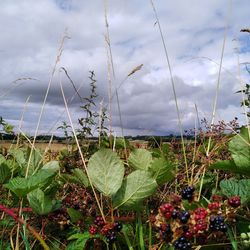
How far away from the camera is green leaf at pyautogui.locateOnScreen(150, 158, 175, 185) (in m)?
1.66

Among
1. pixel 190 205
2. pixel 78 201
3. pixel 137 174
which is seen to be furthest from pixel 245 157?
pixel 78 201

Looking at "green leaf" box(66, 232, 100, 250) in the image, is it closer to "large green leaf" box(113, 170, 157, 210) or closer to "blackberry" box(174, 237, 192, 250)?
"large green leaf" box(113, 170, 157, 210)

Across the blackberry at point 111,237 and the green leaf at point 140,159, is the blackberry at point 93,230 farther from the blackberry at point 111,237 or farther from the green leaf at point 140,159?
the green leaf at point 140,159

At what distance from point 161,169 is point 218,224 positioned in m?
0.40

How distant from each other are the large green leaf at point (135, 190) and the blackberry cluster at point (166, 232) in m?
0.21

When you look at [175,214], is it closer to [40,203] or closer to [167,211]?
[167,211]

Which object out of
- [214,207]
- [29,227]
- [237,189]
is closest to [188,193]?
[214,207]

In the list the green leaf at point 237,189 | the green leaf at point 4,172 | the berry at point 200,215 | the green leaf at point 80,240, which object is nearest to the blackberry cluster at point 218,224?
the berry at point 200,215

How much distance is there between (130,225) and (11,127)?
3.24 meters

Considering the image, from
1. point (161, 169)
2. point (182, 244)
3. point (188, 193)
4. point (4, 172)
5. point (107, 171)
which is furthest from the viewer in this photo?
point (4, 172)

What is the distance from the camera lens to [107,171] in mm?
1563

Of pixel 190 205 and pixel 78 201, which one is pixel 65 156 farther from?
pixel 190 205

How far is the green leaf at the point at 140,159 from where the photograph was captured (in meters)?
1.76

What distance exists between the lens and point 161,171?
5.48ft
